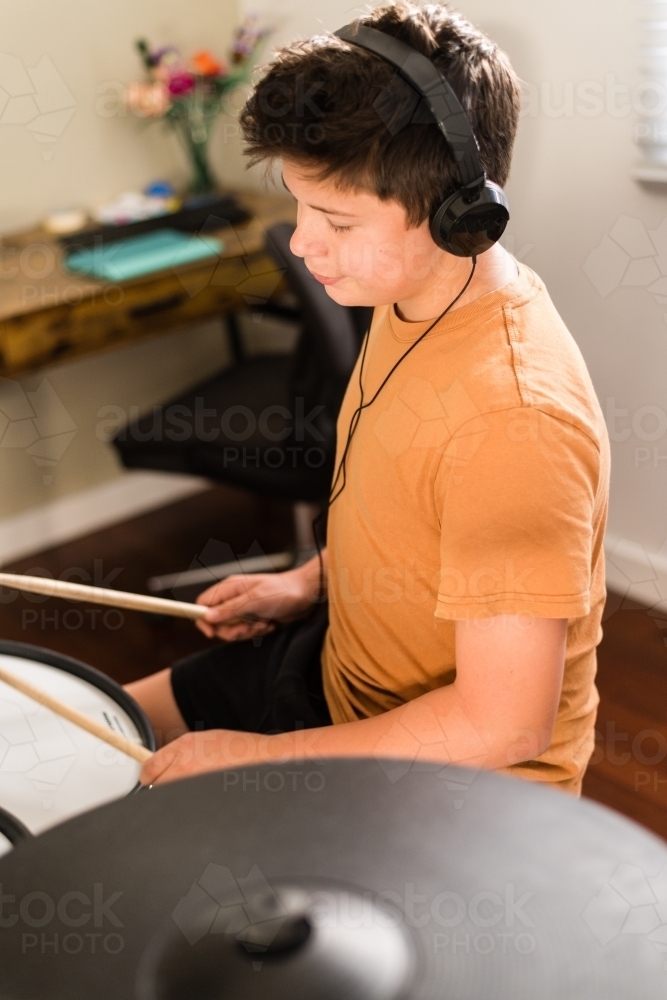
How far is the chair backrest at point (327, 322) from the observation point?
1.70 meters

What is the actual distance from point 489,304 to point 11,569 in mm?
1905

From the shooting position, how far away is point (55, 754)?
0.89 meters

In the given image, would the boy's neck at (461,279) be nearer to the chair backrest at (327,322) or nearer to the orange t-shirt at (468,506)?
the orange t-shirt at (468,506)

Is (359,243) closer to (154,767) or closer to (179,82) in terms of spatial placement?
(154,767)

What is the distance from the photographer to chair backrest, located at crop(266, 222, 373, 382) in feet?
5.59

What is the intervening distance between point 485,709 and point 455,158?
0.42 metres

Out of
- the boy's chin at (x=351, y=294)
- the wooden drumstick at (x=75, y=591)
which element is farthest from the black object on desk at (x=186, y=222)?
the boy's chin at (x=351, y=294)

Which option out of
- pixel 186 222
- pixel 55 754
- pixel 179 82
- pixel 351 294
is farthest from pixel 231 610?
pixel 179 82

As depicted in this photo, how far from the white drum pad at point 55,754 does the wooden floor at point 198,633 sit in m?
1.02

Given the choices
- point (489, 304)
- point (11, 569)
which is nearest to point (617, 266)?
point (489, 304)

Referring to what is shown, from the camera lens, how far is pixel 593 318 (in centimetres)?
204

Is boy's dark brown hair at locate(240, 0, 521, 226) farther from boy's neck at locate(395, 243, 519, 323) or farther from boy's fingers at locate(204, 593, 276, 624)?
boy's fingers at locate(204, 593, 276, 624)

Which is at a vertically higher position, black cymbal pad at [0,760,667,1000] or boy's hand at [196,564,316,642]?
black cymbal pad at [0,760,667,1000]

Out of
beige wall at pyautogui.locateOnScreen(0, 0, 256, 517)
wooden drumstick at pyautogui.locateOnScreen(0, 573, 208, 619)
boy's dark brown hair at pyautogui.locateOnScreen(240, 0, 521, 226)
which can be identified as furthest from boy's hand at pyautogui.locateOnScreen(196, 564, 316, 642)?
beige wall at pyautogui.locateOnScreen(0, 0, 256, 517)
